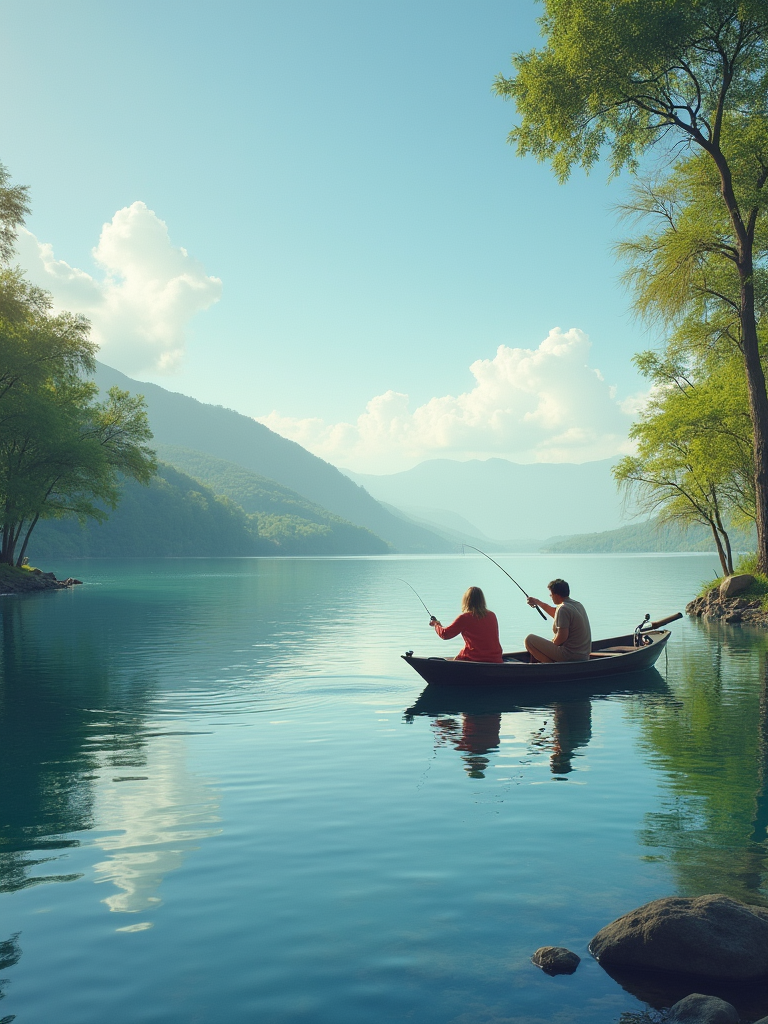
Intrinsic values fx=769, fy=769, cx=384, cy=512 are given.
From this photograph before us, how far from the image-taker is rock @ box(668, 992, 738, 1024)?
4227mm

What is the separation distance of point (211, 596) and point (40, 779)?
3580 cm

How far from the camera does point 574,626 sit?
16.0 metres

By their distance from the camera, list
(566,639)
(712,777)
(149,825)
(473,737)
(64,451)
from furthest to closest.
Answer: (64,451) < (566,639) < (473,737) < (712,777) < (149,825)

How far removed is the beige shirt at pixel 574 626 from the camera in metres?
15.7

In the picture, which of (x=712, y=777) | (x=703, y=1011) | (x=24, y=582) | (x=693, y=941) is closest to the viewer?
(x=703, y=1011)

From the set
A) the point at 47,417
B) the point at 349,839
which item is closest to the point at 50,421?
the point at 47,417

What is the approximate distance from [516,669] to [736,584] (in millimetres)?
19496

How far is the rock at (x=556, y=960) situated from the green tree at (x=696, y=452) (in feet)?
95.1

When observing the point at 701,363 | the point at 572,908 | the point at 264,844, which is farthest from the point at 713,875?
the point at 701,363

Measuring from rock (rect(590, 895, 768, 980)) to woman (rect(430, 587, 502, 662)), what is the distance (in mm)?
9450

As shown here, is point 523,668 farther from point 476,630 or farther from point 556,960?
point 556,960

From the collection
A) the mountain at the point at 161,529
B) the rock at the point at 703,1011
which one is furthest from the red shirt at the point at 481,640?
the mountain at the point at 161,529

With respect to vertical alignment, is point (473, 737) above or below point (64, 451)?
below

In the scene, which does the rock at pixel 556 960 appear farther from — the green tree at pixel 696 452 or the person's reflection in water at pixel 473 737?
the green tree at pixel 696 452
